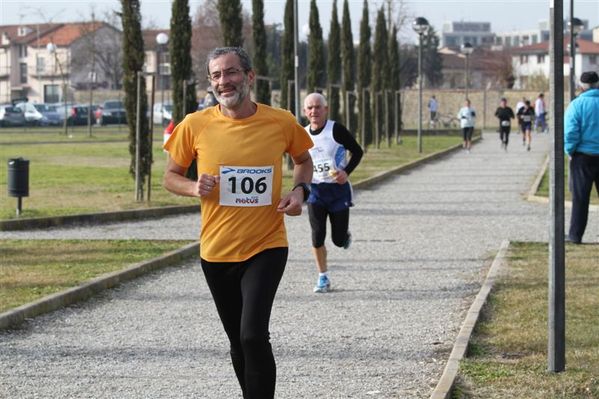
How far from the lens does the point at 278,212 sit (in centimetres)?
672

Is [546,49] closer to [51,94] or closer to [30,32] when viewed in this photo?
[30,32]

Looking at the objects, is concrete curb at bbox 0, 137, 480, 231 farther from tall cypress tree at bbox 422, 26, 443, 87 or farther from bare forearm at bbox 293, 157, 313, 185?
tall cypress tree at bbox 422, 26, 443, 87

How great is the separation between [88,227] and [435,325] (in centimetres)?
900

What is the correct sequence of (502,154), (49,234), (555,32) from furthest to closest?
(502,154) < (49,234) < (555,32)

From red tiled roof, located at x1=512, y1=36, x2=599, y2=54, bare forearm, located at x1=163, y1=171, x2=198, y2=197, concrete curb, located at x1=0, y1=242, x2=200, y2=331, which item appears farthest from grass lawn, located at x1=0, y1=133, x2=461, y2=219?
red tiled roof, located at x1=512, y1=36, x2=599, y2=54

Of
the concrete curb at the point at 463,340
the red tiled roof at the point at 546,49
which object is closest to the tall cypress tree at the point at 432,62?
the red tiled roof at the point at 546,49

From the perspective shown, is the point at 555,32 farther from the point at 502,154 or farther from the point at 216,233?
the point at 502,154

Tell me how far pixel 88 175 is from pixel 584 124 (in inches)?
622

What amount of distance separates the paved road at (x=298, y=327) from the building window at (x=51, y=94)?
102m

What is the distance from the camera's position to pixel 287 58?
34.6 metres

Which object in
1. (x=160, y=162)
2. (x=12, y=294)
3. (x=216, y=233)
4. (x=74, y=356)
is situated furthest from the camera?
(x=160, y=162)

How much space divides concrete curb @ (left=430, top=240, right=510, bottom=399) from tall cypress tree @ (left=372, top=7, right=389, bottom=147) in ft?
116

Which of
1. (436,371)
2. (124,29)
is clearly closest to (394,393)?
(436,371)

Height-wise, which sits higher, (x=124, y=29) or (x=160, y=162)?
(x=124, y=29)
